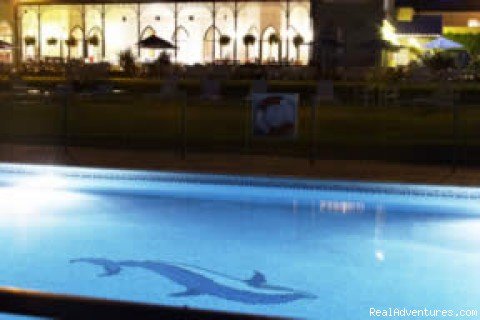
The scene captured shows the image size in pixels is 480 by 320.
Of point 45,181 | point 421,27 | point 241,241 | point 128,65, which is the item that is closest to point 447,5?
point 421,27

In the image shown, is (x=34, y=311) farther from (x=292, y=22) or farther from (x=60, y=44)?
(x=60, y=44)

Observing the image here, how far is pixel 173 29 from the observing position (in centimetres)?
3662

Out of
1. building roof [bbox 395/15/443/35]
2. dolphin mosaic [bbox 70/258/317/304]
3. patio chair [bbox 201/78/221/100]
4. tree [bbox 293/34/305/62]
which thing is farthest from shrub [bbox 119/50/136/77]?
dolphin mosaic [bbox 70/258/317/304]

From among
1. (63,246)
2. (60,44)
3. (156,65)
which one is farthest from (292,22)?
(63,246)

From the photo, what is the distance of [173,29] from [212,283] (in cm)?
3058

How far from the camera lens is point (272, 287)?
686 cm

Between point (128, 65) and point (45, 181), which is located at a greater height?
point (128, 65)

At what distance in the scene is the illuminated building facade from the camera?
35.1m

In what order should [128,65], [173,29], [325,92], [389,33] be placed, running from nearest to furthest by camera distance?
[325,92], [389,33], [128,65], [173,29]

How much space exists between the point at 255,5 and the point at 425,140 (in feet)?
72.6

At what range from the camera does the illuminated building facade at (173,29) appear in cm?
3506

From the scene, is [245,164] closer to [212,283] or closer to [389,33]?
[212,283]

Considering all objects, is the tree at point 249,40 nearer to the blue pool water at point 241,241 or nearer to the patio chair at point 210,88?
the patio chair at point 210,88

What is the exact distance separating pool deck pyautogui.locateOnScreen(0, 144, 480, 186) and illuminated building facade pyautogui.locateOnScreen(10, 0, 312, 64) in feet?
73.6
